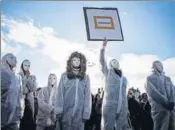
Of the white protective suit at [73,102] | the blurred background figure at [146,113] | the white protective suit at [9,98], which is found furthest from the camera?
the blurred background figure at [146,113]

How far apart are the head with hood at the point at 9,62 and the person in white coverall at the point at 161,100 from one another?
1.34 m

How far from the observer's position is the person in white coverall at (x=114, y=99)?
3.61m

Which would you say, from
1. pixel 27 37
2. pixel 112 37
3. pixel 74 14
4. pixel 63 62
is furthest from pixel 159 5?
pixel 27 37

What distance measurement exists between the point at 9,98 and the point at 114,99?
1022 millimetres

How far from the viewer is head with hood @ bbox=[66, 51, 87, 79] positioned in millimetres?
3551

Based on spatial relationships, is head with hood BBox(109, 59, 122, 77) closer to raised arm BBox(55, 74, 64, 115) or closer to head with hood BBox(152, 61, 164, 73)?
head with hood BBox(152, 61, 164, 73)

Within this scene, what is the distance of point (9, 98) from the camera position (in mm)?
3416

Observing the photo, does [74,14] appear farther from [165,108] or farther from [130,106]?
[165,108]

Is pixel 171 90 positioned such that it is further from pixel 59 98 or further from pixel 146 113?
pixel 59 98

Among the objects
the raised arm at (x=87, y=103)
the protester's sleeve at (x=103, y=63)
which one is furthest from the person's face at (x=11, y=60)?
the protester's sleeve at (x=103, y=63)

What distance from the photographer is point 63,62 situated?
140 inches

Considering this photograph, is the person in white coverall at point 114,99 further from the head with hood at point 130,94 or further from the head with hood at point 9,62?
the head with hood at point 9,62

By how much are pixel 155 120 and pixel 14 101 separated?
143cm

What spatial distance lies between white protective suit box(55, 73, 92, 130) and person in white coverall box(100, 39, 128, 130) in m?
0.20
